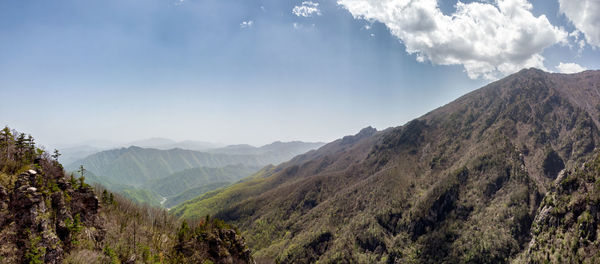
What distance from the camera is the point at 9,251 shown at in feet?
104

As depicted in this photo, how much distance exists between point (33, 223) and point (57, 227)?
733 cm

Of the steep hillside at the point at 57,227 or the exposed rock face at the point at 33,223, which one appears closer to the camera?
the exposed rock face at the point at 33,223

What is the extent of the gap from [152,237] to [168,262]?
20.6 m

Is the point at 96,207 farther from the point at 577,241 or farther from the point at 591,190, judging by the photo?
the point at 591,190

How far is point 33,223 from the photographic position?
116ft

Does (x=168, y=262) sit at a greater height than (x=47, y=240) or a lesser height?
lesser

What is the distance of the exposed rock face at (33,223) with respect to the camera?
1278 inches

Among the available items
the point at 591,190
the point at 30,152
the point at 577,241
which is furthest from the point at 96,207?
the point at 591,190

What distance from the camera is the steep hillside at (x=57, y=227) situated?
33.5 m

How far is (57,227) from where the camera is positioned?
1633 inches

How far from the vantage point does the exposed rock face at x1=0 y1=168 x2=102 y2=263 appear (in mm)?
32469

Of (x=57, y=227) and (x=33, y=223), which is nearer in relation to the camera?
(x=33, y=223)

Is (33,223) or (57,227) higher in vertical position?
(33,223)

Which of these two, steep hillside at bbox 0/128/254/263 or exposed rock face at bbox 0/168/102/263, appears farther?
steep hillside at bbox 0/128/254/263
